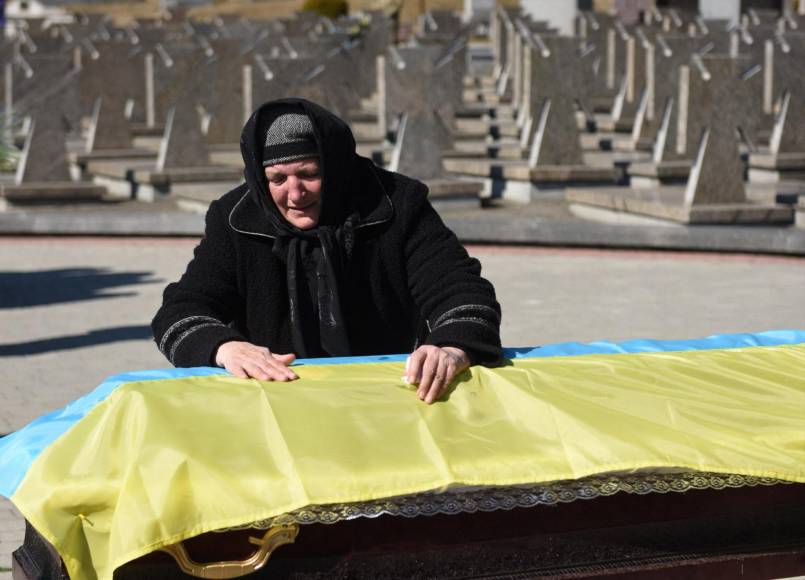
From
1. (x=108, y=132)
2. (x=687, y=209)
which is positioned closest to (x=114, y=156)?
(x=108, y=132)

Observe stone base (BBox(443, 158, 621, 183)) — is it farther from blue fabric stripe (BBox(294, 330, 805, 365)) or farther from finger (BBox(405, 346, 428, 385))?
finger (BBox(405, 346, 428, 385))

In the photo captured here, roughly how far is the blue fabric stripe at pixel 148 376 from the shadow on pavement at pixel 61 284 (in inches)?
280

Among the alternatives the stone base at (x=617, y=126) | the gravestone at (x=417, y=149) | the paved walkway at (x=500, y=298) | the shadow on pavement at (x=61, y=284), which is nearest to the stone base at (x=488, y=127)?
the stone base at (x=617, y=126)

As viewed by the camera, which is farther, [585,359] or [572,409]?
[585,359]

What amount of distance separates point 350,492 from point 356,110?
20809 mm

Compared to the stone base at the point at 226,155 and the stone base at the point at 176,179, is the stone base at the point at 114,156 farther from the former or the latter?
the stone base at the point at 176,179

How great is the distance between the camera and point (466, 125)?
23.2 m

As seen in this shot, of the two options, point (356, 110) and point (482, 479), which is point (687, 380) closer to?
point (482, 479)

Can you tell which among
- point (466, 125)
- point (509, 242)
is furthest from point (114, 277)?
point (466, 125)

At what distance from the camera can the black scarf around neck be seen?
437cm

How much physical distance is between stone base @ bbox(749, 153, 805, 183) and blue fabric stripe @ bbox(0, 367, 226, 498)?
1398cm

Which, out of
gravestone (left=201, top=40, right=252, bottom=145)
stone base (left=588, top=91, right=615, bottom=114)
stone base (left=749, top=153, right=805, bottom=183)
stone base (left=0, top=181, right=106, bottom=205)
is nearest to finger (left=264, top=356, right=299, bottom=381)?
stone base (left=0, top=181, right=106, bottom=205)

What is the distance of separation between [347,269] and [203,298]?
0.38m

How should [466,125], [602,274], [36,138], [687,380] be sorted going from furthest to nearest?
[466,125]
[36,138]
[602,274]
[687,380]
